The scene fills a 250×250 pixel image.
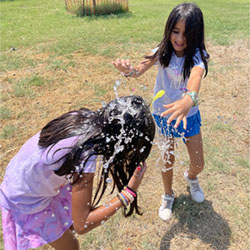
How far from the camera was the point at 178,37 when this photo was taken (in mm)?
1933

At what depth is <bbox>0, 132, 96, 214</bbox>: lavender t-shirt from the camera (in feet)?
4.53

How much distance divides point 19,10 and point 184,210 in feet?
39.8

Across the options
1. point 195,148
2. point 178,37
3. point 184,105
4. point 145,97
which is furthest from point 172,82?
point 145,97

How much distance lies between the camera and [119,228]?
7.77ft

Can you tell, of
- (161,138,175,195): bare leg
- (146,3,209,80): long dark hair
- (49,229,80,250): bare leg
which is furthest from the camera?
(161,138,175,195): bare leg

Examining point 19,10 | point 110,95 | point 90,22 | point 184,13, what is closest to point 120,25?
point 90,22

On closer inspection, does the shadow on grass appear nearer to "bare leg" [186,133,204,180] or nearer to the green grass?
"bare leg" [186,133,204,180]

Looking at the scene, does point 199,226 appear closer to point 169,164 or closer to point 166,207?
point 166,207

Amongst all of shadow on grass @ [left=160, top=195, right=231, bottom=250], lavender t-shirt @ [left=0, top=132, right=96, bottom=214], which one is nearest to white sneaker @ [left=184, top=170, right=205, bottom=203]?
shadow on grass @ [left=160, top=195, right=231, bottom=250]

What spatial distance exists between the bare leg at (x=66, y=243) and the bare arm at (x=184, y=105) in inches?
41.0

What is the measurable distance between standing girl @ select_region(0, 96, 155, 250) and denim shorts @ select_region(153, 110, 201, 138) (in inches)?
26.3

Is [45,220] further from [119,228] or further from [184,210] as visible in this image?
[184,210]

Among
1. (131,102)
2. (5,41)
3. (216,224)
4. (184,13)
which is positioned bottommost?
(216,224)

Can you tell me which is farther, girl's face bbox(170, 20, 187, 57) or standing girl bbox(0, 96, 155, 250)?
girl's face bbox(170, 20, 187, 57)
